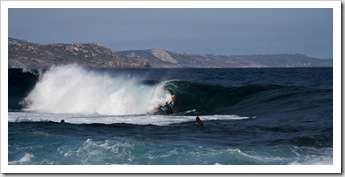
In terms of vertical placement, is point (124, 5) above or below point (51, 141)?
above

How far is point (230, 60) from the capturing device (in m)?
29.2

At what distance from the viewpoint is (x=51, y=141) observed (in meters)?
13.2

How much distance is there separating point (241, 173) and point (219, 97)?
19662 millimetres

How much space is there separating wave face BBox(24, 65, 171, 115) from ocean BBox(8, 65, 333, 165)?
6 cm

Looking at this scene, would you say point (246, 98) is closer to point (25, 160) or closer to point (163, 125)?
point (163, 125)

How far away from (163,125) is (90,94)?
11790 mm

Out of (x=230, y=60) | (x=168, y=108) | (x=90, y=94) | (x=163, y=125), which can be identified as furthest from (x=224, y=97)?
(x=163, y=125)

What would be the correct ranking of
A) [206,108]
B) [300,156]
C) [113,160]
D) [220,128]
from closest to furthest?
1. [113,160]
2. [300,156]
3. [220,128]
4. [206,108]

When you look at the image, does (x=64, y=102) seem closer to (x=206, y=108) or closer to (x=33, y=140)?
(x=206, y=108)

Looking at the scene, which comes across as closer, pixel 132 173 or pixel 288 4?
pixel 132 173

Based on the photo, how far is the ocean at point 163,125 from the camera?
11508mm

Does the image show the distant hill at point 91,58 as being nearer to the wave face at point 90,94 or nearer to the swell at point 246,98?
the swell at point 246,98

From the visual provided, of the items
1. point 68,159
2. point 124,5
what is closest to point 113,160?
point 68,159

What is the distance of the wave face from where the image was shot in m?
27.2
